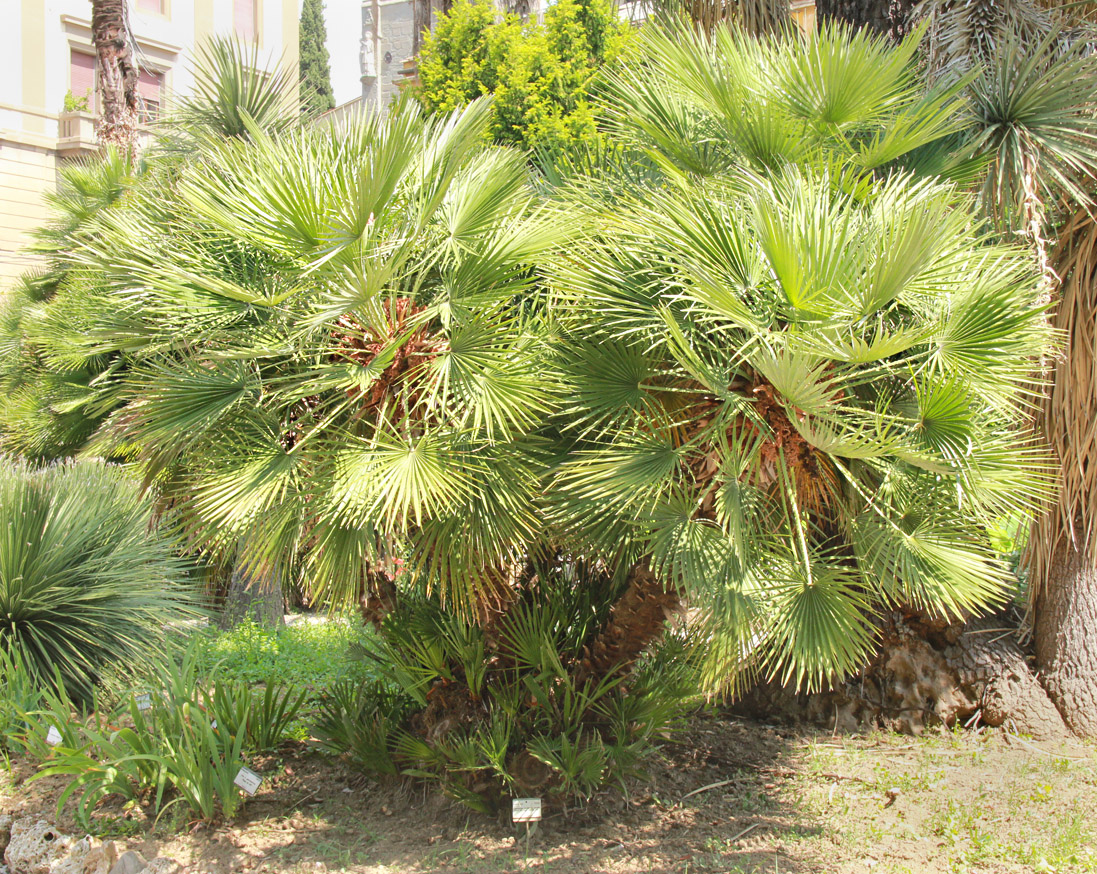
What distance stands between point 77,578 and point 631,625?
302cm

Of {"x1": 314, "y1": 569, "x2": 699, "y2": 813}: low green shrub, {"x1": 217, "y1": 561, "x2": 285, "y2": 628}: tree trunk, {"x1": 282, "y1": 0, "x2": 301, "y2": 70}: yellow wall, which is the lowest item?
{"x1": 217, "y1": 561, "x2": 285, "y2": 628}: tree trunk

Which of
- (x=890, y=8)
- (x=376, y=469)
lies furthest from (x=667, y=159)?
(x=890, y=8)

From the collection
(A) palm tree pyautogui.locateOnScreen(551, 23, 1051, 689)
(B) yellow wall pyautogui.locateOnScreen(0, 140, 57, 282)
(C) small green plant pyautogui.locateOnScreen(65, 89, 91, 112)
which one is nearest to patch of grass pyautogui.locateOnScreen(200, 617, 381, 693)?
(A) palm tree pyautogui.locateOnScreen(551, 23, 1051, 689)

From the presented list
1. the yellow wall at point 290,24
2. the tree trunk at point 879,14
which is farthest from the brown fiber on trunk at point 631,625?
the yellow wall at point 290,24

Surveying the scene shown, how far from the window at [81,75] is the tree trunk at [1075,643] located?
20717 millimetres

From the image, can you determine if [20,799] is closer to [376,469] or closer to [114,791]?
[114,791]

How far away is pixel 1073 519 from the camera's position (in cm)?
478

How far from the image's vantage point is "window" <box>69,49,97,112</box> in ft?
66.4

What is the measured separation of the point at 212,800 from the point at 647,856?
182 centimetres

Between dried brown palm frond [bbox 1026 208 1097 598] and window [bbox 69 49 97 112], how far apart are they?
20386mm

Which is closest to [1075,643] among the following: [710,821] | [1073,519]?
[1073,519]

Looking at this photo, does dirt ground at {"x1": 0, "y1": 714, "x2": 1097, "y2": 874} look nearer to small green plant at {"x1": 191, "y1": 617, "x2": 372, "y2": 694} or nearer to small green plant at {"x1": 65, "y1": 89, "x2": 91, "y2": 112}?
small green plant at {"x1": 191, "y1": 617, "x2": 372, "y2": 694}

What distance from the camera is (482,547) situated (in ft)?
10.2

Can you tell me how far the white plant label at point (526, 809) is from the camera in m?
3.56
